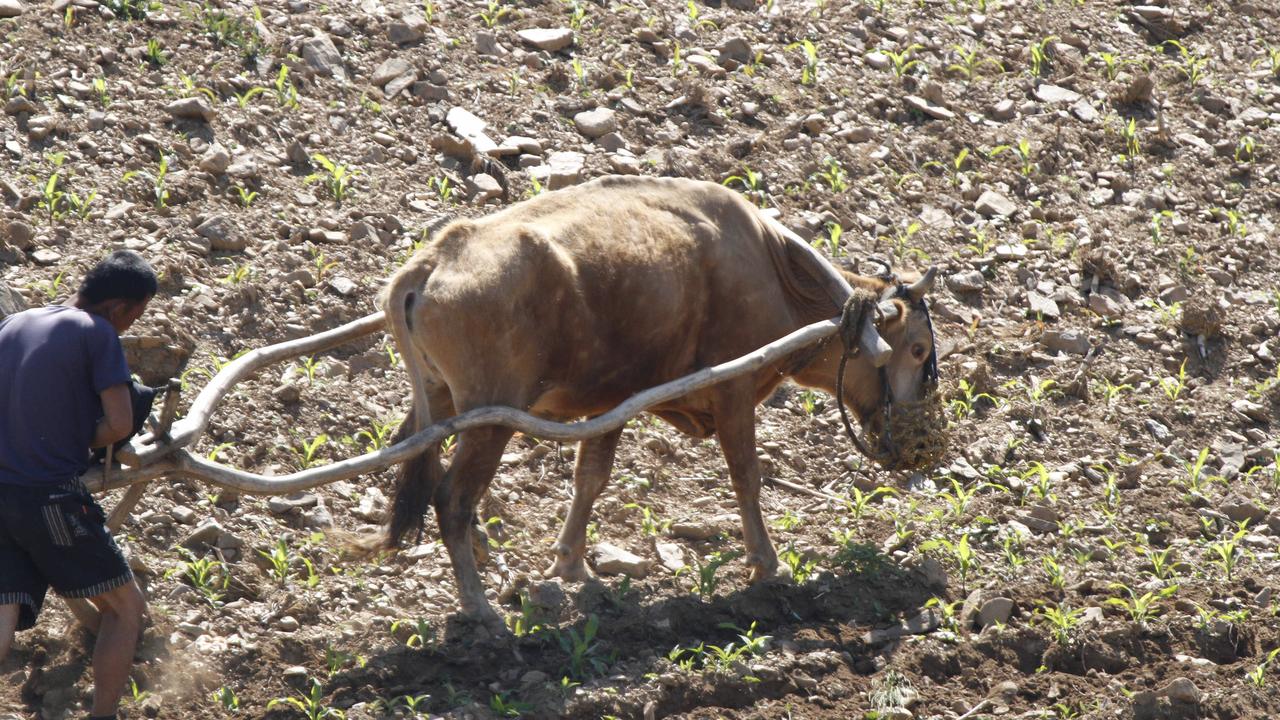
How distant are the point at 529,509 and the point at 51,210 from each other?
331cm

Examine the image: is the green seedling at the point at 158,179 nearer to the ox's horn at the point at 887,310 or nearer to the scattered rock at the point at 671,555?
the scattered rock at the point at 671,555

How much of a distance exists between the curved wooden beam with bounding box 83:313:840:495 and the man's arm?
22 centimetres

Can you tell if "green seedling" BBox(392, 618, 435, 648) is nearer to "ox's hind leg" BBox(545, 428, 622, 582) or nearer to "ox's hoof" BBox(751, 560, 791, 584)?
"ox's hind leg" BBox(545, 428, 622, 582)

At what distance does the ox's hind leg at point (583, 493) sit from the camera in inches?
299

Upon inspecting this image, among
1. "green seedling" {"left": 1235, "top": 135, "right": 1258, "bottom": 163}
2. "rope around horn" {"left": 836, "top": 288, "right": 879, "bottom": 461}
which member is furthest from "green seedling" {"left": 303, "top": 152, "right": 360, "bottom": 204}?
"green seedling" {"left": 1235, "top": 135, "right": 1258, "bottom": 163}

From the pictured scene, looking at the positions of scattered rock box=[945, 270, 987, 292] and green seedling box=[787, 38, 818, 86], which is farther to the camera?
green seedling box=[787, 38, 818, 86]

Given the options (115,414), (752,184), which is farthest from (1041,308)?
(115,414)

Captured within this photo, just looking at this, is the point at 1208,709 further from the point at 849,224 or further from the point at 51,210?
the point at 51,210

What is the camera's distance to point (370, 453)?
6.16 m

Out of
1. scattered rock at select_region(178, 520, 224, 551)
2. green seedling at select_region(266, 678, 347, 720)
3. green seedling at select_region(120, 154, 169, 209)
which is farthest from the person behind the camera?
green seedling at select_region(120, 154, 169, 209)

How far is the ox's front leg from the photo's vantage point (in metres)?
7.75

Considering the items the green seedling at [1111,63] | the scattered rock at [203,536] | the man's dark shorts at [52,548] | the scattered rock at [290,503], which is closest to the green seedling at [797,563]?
the scattered rock at [290,503]

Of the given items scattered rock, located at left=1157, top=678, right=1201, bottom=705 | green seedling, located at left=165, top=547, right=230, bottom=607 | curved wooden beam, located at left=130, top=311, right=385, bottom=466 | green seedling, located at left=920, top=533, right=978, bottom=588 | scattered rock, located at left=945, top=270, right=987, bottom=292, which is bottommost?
green seedling, located at left=920, top=533, right=978, bottom=588

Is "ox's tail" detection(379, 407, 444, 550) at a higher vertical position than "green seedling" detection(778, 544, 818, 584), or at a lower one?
higher
